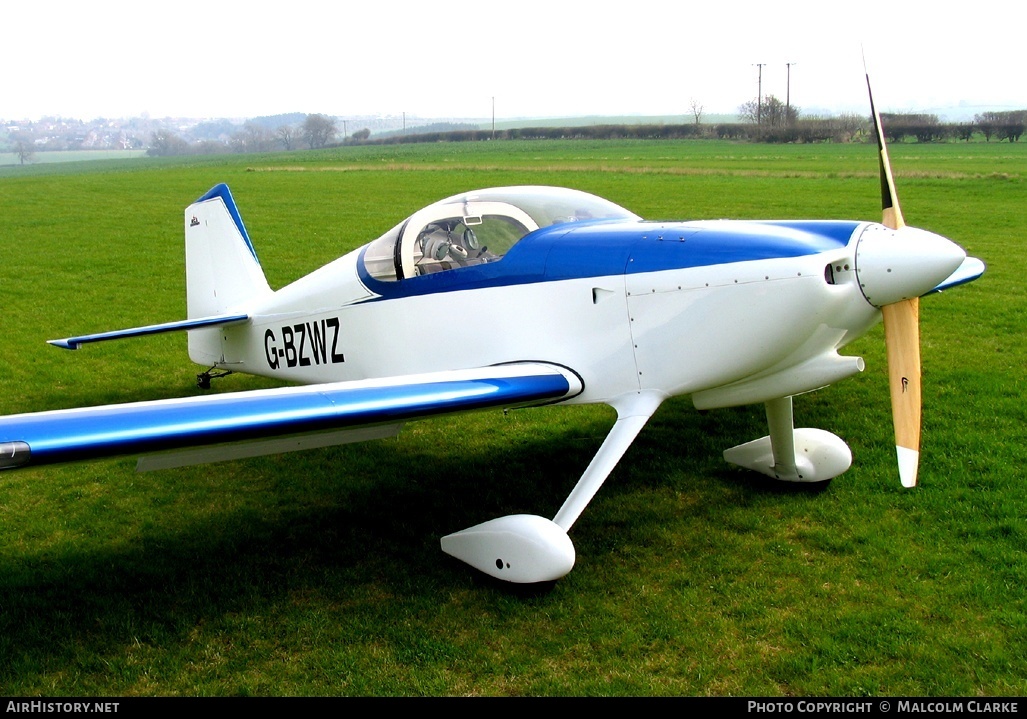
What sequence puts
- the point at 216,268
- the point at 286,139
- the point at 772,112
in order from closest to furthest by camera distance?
1. the point at 216,268
2. the point at 772,112
3. the point at 286,139

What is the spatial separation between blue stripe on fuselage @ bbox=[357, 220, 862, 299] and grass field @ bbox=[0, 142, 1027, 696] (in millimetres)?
1487

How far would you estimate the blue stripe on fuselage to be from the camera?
5.00 m

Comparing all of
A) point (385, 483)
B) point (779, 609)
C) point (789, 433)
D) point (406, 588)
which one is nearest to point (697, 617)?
point (779, 609)

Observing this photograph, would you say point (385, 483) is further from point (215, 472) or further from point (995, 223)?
point (995, 223)

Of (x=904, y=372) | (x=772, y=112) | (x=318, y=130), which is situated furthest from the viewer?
(x=318, y=130)

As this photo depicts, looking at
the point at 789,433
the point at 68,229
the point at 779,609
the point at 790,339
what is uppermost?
the point at 68,229

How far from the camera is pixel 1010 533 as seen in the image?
17.3 feet

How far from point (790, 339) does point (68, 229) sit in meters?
21.2

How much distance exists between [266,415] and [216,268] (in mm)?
4074

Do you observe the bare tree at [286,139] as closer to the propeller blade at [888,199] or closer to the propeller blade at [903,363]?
the propeller blade at [888,199]

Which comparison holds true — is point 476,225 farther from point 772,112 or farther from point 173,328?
point 772,112

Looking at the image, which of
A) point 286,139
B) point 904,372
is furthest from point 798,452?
point 286,139

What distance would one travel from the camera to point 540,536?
4719mm

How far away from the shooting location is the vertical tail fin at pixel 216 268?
7.88m
